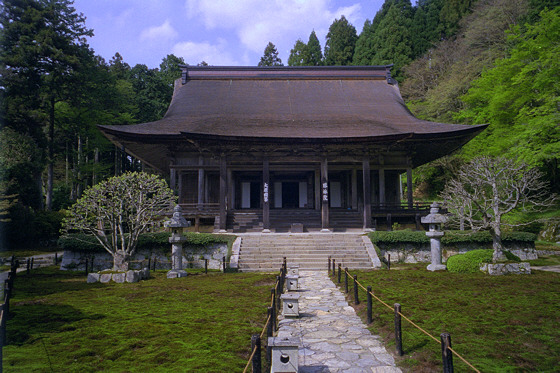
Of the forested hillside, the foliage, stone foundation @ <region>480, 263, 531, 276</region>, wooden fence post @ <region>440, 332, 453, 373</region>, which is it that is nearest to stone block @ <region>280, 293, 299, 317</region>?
wooden fence post @ <region>440, 332, 453, 373</region>

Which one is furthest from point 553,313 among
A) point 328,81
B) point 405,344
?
point 328,81

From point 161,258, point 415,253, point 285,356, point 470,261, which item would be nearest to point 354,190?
point 415,253

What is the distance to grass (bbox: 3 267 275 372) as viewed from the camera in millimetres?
4984

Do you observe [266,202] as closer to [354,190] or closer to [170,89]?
[354,190]

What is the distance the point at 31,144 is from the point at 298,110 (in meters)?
18.0

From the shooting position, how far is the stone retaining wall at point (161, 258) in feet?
50.5

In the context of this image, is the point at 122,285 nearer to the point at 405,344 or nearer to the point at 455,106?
the point at 405,344

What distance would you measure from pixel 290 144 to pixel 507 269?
36.9 feet

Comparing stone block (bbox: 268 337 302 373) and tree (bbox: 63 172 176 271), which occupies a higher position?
tree (bbox: 63 172 176 271)

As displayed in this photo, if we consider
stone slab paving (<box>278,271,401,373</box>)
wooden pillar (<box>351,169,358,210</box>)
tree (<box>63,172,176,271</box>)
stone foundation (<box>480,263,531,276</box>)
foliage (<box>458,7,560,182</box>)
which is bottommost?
stone slab paving (<box>278,271,401,373</box>)

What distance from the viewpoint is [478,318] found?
22.7ft

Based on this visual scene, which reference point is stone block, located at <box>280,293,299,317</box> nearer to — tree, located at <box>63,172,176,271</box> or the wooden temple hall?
tree, located at <box>63,172,176,271</box>

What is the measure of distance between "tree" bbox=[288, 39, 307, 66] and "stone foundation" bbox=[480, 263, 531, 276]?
4758cm

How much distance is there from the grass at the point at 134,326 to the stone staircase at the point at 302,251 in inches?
143
